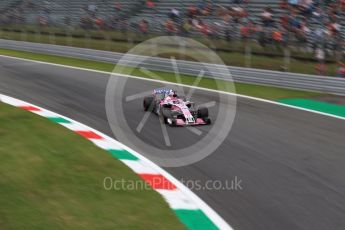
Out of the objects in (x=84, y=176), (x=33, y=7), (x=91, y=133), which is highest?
(x=84, y=176)

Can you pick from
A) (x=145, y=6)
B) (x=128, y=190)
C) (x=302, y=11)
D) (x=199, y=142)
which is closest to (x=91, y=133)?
(x=199, y=142)

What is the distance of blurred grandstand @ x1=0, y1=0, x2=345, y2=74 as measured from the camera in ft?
51.4

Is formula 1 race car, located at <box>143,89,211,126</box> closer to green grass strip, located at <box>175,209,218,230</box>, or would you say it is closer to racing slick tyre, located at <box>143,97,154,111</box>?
racing slick tyre, located at <box>143,97,154,111</box>

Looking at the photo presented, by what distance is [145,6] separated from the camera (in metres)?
25.8

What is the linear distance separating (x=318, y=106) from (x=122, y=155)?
6.20m

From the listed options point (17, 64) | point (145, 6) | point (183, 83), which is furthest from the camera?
point (145, 6)

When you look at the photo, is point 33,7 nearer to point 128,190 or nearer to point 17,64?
point 17,64

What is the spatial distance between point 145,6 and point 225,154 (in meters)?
19.2

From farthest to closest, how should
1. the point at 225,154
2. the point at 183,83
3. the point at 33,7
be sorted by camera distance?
the point at 33,7 < the point at 183,83 < the point at 225,154

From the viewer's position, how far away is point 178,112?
9406 mm

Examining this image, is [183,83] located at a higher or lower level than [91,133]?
lower

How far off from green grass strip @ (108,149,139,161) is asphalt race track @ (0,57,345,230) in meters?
0.69

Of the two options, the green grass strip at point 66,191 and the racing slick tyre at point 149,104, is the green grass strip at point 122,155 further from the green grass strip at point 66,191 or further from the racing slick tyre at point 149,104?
the racing slick tyre at point 149,104

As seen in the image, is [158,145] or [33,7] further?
[33,7]
